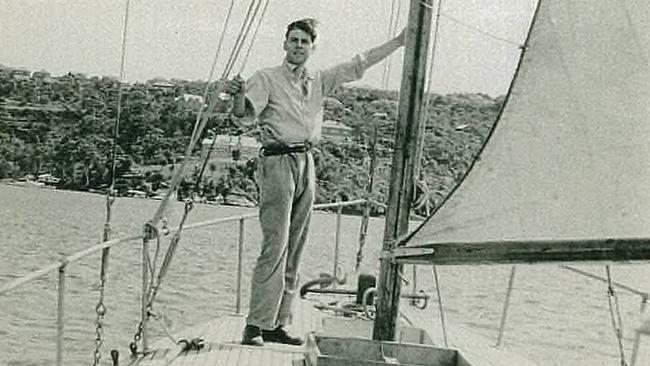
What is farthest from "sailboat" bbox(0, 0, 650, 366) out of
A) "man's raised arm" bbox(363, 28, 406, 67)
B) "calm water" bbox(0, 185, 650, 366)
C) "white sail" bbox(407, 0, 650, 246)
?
"man's raised arm" bbox(363, 28, 406, 67)

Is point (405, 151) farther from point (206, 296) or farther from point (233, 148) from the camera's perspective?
point (206, 296)

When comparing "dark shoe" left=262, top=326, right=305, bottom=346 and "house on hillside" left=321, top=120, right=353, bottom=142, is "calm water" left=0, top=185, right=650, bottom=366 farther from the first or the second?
"house on hillside" left=321, top=120, right=353, bottom=142

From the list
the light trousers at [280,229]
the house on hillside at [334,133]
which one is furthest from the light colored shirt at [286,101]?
the house on hillside at [334,133]

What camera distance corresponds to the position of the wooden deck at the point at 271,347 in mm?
4750

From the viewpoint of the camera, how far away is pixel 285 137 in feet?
15.6

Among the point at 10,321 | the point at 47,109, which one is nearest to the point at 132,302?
the point at 10,321

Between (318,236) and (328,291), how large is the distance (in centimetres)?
3746

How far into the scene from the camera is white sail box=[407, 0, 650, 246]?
2.93 metres

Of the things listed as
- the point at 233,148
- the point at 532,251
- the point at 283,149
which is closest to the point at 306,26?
the point at 283,149

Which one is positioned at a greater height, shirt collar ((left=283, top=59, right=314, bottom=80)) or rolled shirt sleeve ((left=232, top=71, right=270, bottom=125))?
Result: shirt collar ((left=283, top=59, right=314, bottom=80))

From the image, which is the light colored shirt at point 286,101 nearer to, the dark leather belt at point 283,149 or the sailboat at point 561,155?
the dark leather belt at point 283,149

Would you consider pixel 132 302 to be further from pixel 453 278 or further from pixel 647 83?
pixel 647 83

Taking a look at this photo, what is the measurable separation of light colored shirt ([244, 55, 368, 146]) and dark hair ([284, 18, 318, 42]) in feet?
0.57

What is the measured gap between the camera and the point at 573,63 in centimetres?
311
